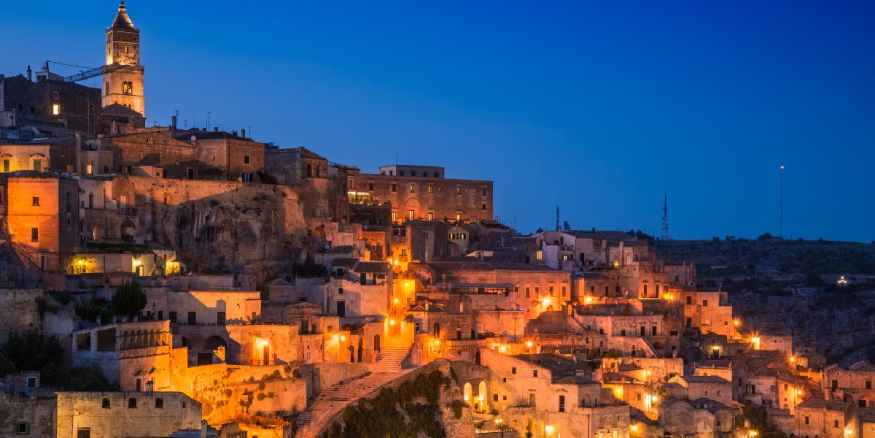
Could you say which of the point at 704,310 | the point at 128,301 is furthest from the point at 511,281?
the point at 128,301

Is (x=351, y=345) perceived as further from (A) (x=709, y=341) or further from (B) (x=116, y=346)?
(A) (x=709, y=341)

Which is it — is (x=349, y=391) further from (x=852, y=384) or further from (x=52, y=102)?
(x=52, y=102)

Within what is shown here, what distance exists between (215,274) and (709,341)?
25310 mm

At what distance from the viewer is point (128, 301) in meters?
45.1

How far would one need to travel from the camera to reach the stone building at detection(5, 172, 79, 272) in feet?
160

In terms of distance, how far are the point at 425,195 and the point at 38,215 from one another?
3251 cm

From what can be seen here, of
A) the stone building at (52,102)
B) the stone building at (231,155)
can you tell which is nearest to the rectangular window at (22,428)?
the stone building at (231,155)

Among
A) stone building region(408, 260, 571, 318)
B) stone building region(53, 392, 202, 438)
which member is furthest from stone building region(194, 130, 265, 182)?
stone building region(53, 392, 202, 438)

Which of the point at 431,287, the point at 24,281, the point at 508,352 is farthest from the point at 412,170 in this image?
the point at 24,281

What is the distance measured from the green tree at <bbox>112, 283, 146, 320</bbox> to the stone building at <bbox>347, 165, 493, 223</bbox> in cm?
2841

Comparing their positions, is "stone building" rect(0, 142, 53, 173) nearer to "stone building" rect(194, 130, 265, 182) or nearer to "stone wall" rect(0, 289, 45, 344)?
"stone building" rect(194, 130, 265, 182)

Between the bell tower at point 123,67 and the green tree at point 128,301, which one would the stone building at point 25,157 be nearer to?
the green tree at point 128,301

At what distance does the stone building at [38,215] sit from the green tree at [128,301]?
4427 mm

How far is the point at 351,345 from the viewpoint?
51.4 meters
